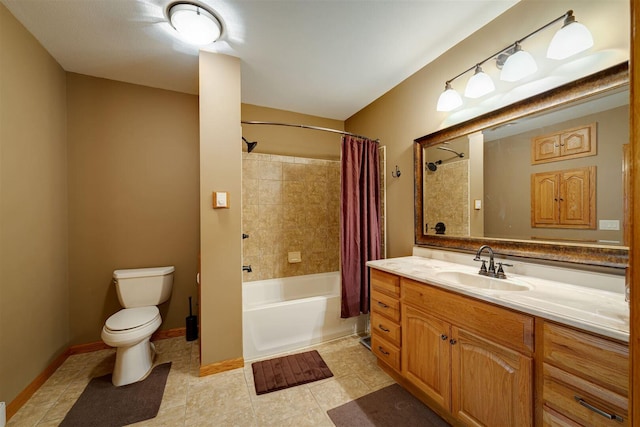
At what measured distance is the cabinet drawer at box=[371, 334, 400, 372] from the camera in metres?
1.74

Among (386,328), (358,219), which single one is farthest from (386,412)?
(358,219)

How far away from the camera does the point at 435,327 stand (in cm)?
145

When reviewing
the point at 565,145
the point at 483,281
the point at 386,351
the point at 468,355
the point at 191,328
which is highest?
the point at 565,145

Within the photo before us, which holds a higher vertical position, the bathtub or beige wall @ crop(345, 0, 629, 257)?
beige wall @ crop(345, 0, 629, 257)

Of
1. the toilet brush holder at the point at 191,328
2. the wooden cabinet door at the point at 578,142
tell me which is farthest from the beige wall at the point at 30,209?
the wooden cabinet door at the point at 578,142

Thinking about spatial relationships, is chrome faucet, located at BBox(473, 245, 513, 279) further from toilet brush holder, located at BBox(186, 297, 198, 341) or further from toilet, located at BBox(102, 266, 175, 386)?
toilet brush holder, located at BBox(186, 297, 198, 341)

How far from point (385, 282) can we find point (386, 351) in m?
0.51

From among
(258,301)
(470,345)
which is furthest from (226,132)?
(470,345)

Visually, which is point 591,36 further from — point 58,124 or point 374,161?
point 58,124

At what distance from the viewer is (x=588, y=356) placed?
88 centimetres

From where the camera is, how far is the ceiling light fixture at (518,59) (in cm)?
125

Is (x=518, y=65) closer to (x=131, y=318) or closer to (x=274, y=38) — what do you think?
(x=274, y=38)

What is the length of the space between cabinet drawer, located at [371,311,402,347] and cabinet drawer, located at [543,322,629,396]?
870mm

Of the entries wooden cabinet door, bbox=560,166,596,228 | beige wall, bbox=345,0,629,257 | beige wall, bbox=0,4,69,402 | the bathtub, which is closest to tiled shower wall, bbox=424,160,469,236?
beige wall, bbox=345,0,629,257
